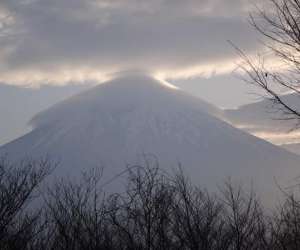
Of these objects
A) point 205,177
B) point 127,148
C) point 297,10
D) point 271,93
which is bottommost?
point 271,93

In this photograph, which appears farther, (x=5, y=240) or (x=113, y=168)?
(x=113, y=168)

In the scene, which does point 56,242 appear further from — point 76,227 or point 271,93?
point 271,93

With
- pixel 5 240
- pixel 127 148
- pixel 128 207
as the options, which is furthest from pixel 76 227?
pixel 127 148

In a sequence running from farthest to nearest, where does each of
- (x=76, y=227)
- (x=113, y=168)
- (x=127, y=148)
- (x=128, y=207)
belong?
(x=127, y=148) < (x=113, y=168) < (x=76, y=227) < (x=128, y=207)

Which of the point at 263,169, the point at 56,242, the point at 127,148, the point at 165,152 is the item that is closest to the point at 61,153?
the point at 127,148

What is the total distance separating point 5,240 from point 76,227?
4.97m

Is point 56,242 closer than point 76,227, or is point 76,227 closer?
point 76,227

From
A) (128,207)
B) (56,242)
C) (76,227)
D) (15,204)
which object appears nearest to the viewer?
(128,207)

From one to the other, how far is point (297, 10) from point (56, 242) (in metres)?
19.7

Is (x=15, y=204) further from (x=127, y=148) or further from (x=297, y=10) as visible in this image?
(x=127, y=148)

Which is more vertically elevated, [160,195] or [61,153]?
[61,153]

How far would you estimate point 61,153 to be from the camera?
193m

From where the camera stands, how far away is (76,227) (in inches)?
966

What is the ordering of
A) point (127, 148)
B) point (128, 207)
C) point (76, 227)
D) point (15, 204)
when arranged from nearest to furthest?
point (128, 207) < point (15, 204) < point (76, 227) < point (127, 148)
